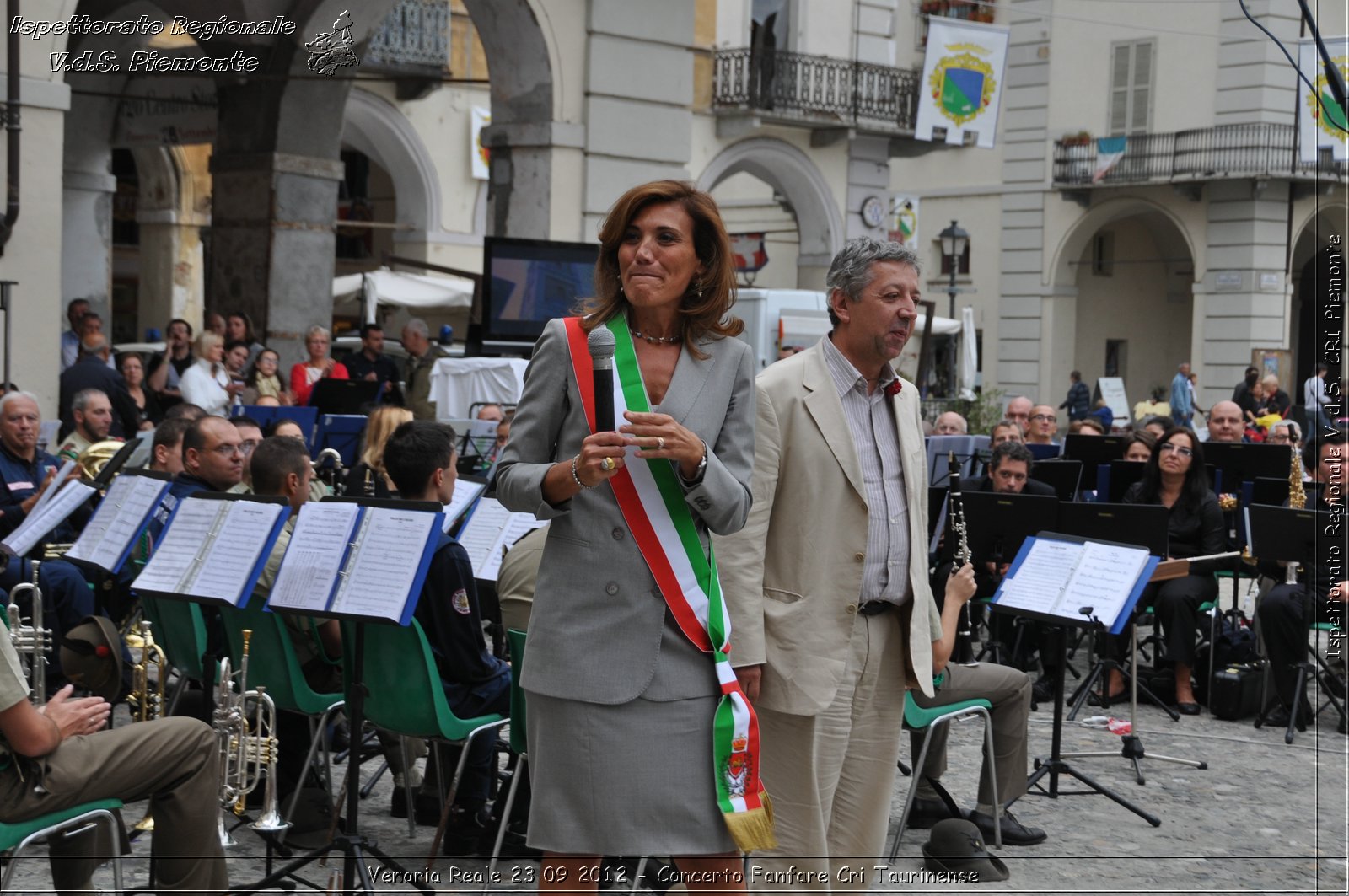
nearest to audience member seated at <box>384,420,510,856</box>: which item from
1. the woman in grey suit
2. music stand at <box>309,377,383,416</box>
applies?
the woman in grey suit

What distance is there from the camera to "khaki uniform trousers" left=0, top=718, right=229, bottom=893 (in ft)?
14.1

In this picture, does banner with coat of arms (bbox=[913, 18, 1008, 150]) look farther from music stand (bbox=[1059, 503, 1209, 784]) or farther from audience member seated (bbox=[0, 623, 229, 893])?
audience member seated (bbox=[0, 623, 229, 893])

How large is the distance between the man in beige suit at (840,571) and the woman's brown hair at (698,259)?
1.70 feet

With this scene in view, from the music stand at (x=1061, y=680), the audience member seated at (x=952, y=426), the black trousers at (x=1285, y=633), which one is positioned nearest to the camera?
the music stand at (x=1061, y=680)

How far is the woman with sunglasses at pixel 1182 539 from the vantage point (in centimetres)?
941

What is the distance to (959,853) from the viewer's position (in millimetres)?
5980

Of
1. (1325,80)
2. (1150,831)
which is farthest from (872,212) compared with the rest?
(1150,831)

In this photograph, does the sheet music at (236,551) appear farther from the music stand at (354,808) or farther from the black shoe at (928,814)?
the black shoe at (928,814)

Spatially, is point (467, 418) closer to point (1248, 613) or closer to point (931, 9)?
point (1248, 613)

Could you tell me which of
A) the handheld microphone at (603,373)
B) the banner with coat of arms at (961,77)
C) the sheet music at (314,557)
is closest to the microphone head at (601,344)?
the handheld microphone at (603,373)

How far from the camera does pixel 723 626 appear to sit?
3.56 m

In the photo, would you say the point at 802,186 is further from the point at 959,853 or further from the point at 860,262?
the point at 860,262

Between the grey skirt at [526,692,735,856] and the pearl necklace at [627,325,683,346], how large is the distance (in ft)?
2.77

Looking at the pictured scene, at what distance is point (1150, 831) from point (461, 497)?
11.4 feet
